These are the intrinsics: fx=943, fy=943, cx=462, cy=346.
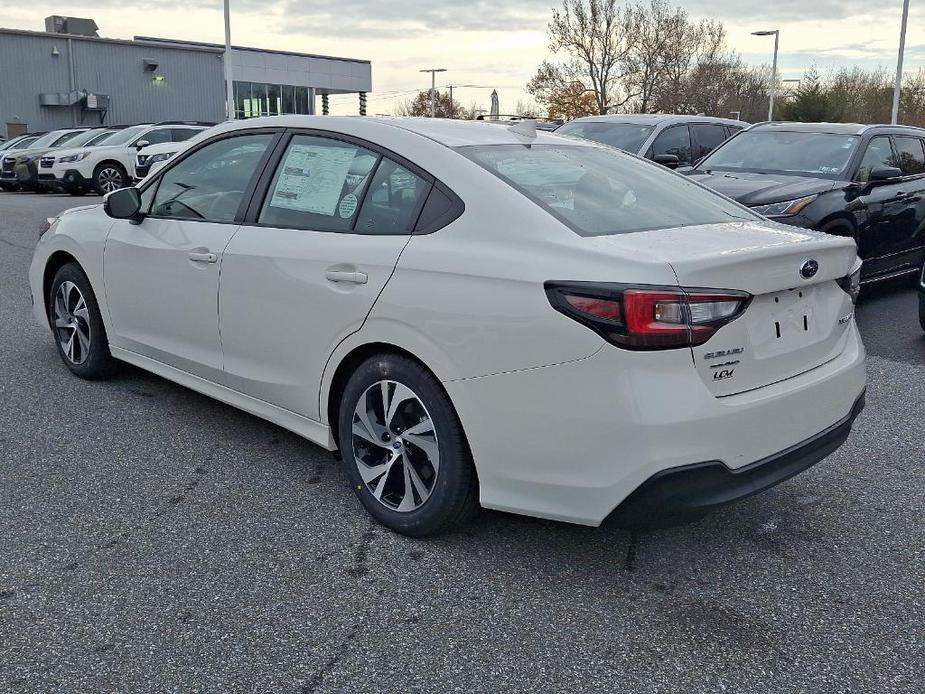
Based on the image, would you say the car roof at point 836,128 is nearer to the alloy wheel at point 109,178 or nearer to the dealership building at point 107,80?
the alloy wheel at point 109,178

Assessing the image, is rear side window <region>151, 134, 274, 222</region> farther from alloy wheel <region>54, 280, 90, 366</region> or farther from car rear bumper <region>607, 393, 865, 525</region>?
car rear bumper <region>607, 393, 865, 525</region>

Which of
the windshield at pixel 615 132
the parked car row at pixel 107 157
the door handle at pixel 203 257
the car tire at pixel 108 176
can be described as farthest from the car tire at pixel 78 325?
the car tire at pixel 108 176

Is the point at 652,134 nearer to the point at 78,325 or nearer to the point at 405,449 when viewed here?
the point at 78,325

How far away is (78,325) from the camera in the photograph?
17.8ft

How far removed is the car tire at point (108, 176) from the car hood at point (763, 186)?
16586 mm

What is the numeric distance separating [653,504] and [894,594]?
0.96 m

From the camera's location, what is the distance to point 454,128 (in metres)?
3.94

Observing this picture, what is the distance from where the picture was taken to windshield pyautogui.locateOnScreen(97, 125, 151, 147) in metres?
21.8

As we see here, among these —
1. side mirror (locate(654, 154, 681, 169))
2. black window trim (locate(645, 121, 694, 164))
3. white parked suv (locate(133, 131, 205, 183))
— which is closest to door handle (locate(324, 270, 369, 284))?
side mirror (locate(654, 154, 681, 169))

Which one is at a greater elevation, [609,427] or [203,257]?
[203,257]

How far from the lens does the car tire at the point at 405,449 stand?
10.7 feet

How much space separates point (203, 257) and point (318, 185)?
700 mm

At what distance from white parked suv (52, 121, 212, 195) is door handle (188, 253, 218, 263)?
18.2 meters

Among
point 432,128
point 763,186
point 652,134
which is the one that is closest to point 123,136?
point 652,134
